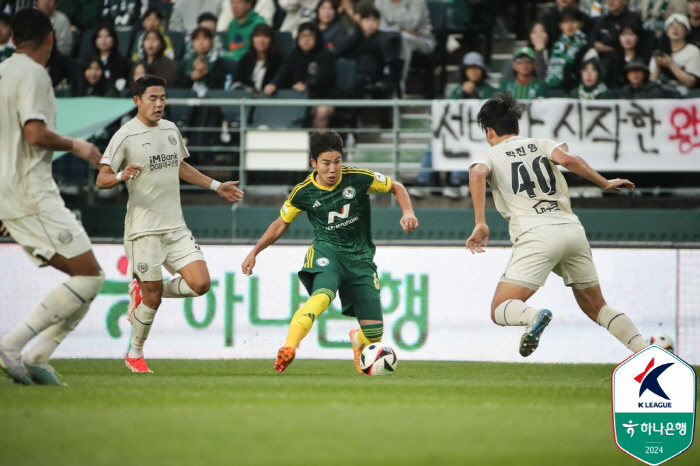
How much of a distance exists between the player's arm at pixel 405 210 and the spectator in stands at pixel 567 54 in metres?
5.28

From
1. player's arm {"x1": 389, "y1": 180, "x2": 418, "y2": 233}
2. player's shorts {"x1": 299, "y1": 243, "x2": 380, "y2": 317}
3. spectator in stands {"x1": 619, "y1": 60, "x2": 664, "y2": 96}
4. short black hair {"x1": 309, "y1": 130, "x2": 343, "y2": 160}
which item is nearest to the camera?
player's arm {"x1": 389, "y1": 180, "x2": 418, "y2": 233}

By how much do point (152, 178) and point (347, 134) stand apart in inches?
203

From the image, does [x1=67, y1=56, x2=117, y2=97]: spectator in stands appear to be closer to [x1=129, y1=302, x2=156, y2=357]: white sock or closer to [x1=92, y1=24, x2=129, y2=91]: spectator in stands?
[x1=92, y1=24, x2=129, y2=91]: spectator in stands

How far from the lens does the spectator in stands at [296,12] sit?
591 inches

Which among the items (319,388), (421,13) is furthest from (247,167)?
(319,388)

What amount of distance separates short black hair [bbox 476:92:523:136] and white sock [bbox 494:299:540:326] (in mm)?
1372

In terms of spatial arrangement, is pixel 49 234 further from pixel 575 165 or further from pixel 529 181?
pixel 575 165

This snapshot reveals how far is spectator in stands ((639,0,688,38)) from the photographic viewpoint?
13.9 meters

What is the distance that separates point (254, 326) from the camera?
11305 millimetres

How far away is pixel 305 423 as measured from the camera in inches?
190

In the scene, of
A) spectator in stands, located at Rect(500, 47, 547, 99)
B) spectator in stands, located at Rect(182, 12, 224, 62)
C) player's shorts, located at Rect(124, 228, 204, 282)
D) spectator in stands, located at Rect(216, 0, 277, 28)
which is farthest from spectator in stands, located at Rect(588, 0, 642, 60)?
player's shorts, located at Rect(124, 228, 204, 282)

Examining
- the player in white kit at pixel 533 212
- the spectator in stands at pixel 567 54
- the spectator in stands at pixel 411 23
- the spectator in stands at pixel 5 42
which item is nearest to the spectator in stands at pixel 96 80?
the spectator in stands at pixel 5 42

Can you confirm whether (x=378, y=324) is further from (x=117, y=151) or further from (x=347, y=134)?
(x=347, y=134)

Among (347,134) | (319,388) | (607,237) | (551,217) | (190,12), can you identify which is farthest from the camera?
(190,12)
